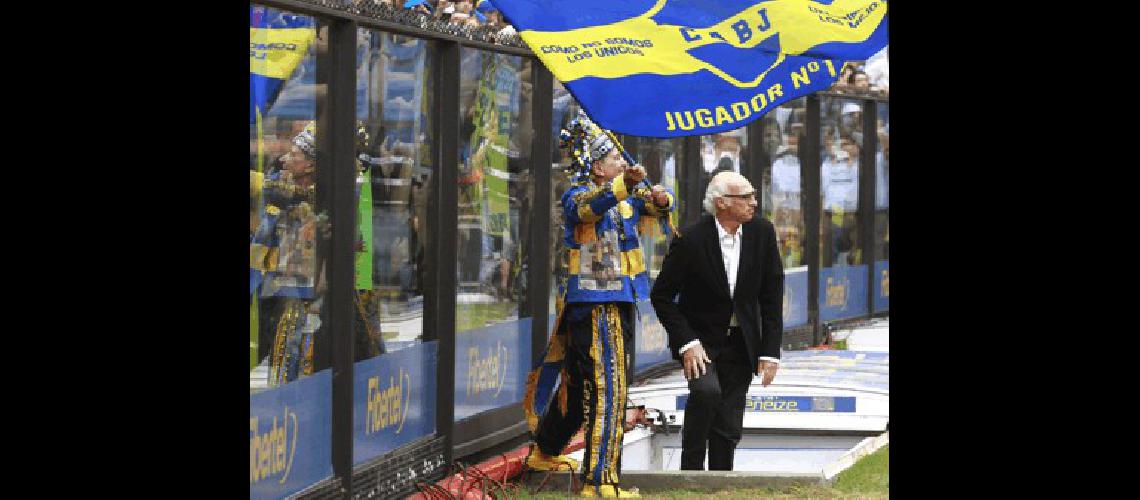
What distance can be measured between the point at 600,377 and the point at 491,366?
5.05 feet

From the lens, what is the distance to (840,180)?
20219 mm

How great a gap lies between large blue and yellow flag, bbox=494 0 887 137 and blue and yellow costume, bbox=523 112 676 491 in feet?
5.44

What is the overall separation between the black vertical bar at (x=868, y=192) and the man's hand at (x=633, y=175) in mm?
12257

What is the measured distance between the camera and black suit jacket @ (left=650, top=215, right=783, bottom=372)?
9906mm

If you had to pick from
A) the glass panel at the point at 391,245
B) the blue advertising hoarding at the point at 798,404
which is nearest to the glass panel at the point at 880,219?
the blue advertising hoarding at the point at 798,404

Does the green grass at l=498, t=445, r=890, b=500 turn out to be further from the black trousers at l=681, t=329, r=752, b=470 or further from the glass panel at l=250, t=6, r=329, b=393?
the glass panel at l=250, t=6, r=329, b=393

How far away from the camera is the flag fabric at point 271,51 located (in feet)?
24.6

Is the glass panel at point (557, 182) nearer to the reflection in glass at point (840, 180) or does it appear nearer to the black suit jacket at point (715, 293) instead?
the black suit jacket at point (715, 293)

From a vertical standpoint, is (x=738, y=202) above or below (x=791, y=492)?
above

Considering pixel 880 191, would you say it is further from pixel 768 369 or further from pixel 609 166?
pixel 609 166

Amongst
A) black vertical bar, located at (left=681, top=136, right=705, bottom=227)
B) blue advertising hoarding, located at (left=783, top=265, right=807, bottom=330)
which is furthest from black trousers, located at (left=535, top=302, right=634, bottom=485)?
blue advertising hoarding, located at (left=783, top=265, right=807, bottom=330)

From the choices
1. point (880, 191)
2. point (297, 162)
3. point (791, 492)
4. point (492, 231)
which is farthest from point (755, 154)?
point (297, 162)
